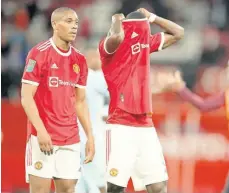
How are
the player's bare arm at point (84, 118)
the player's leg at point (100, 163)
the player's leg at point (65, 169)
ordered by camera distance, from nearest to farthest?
1. the player's leg at point (65, 169)
2. the player's bare arm at point (84, 118)
3. the player's leg at point (100, 163)

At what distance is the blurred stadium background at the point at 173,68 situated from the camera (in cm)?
1066

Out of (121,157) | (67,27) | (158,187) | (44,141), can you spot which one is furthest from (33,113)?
(158,187)

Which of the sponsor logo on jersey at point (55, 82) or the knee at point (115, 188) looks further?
the knee at point (115, 188)

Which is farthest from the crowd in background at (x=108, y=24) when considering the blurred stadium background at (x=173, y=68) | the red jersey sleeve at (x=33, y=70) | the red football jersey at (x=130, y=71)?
the red jersey sleeve at (x=33, y=70)

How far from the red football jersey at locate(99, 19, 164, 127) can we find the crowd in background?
674cm

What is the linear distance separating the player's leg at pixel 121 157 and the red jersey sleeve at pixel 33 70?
794 millimetres

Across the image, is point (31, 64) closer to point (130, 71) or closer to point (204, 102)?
point (130, 71)

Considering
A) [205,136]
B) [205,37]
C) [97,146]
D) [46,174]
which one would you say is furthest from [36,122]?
[205,37]

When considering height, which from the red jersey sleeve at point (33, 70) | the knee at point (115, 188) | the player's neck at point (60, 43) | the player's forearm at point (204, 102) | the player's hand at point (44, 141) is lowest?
the knee at point (115, 188)

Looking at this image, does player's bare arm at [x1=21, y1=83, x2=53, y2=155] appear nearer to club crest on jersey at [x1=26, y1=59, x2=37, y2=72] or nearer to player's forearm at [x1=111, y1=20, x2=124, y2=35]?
club crest on jersey at [x1=26, y1=59, x2=37, y2=72]

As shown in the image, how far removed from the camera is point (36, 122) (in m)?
6.79

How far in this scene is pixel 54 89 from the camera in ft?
22.9

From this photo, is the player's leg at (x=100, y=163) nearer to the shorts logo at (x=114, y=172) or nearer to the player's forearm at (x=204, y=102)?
the shorts logo at (x=114, y=172)

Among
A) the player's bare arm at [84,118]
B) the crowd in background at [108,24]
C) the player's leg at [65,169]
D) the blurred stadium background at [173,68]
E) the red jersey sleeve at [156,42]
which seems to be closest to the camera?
the player's leg at [65,169]
